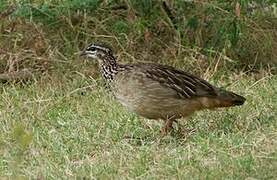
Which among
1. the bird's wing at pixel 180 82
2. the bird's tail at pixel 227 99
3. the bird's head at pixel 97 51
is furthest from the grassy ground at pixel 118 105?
the bird's head at pixel 97 51

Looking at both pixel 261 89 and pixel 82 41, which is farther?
pixel 82 41

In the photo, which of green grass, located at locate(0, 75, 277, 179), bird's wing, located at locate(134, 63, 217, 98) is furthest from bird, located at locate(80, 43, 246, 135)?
green grass, located at locate(0, 75, 277, 179)

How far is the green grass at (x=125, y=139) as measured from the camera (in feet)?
19.2

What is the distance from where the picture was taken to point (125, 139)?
6.86 m

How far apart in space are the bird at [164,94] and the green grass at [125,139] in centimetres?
18

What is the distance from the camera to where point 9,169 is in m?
6.14

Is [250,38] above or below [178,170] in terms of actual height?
below

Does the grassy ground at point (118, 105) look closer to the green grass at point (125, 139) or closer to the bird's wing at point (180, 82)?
the green grass at point (125, 139)

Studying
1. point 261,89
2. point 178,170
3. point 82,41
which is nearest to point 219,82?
point 261,89

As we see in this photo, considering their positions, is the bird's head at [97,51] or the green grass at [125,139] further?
the bird's head at [97,51]

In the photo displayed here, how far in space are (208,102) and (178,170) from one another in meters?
1.30

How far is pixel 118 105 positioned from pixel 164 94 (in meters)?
Result: 1.22

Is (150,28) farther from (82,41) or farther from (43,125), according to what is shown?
(43,125)

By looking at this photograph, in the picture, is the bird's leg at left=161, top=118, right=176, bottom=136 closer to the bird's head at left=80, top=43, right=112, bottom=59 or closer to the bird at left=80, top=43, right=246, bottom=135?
the bird at left=80, top=43, right=246, bottom=135
